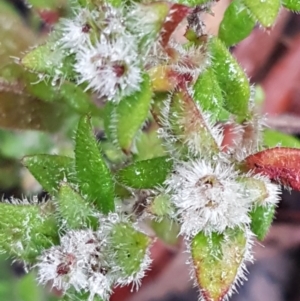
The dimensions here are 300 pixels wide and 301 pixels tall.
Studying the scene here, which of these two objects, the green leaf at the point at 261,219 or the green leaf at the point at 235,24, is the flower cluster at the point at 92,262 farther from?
the green leaf at the point at 235,24

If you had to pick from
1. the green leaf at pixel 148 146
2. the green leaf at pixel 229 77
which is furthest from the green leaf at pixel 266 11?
the green leaf at pixel 148 146

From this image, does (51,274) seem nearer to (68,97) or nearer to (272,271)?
(68,97)

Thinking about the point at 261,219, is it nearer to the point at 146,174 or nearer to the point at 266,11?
the point at 146,174

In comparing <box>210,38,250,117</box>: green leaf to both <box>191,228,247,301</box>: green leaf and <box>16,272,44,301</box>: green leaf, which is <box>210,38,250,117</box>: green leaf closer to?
<box>191,228,247,301</box>: green leaf

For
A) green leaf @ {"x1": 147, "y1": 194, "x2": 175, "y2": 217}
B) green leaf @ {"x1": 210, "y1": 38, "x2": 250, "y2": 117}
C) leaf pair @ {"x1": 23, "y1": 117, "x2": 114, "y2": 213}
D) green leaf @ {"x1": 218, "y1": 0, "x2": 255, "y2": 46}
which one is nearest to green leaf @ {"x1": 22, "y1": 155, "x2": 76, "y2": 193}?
leaf pair @ {"x1": 23, "y1": 117, "x2": 114, "y2": 213}

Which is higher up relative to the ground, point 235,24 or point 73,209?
point 235,24

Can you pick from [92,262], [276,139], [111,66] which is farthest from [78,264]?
[276,139]
